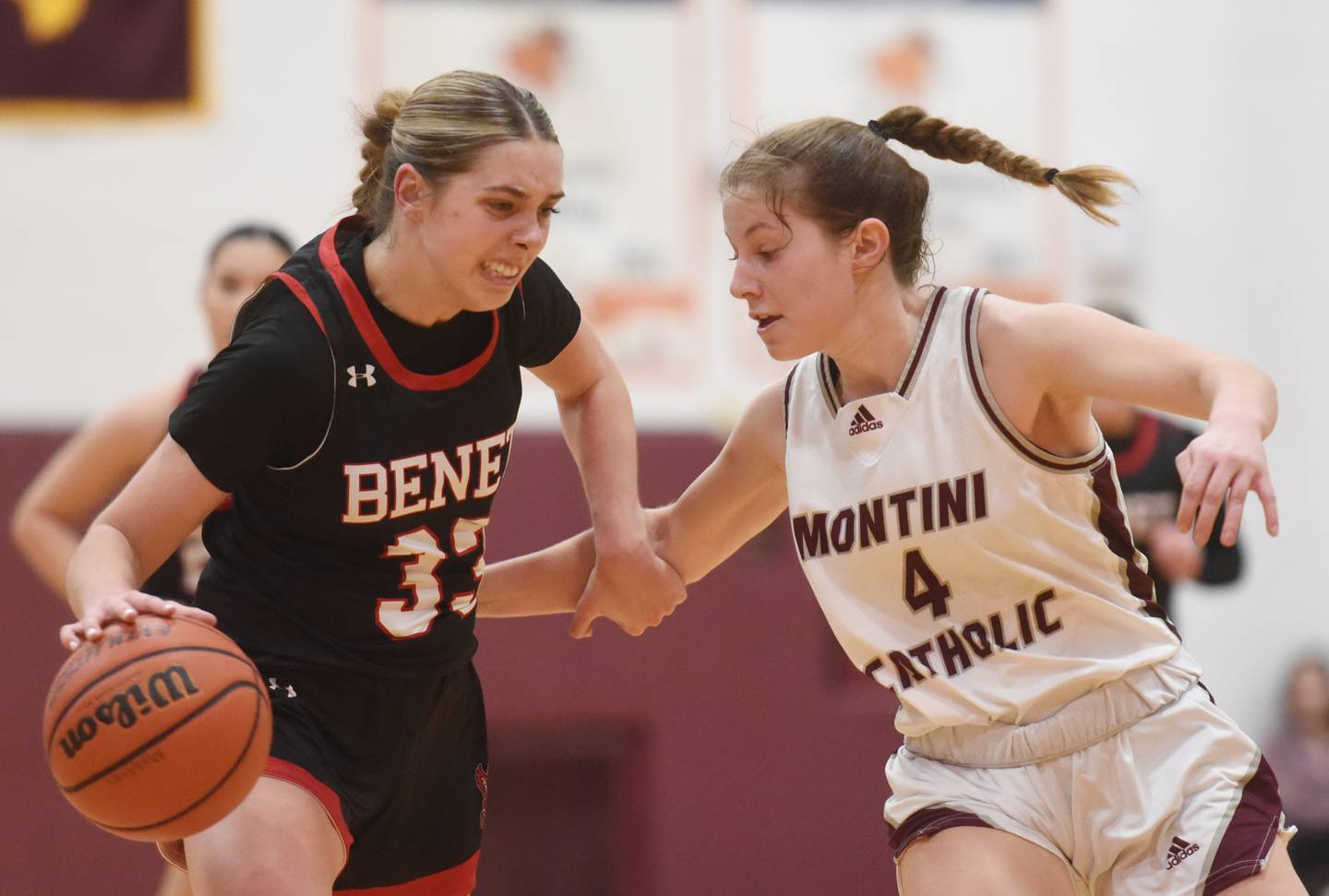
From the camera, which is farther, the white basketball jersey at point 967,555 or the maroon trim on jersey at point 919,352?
the maroon trim on jersey at point 919,352

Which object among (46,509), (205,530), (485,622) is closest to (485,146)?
(205,530)

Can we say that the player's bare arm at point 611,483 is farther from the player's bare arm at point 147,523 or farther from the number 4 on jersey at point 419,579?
the player's bare arm at point 147,523

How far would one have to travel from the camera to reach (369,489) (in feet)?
9.50

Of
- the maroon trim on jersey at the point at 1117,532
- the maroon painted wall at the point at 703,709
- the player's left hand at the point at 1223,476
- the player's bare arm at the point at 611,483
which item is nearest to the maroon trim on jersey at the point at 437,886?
the player's bare arm at the point at 611,483

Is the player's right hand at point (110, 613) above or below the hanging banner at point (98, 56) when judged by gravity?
below

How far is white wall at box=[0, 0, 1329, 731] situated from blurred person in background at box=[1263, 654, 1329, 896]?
262mm

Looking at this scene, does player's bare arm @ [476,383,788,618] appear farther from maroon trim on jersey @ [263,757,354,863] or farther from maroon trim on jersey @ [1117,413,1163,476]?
maroon trim on jersey @ [1117,413,1163,476]

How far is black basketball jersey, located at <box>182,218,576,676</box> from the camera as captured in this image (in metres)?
2.88

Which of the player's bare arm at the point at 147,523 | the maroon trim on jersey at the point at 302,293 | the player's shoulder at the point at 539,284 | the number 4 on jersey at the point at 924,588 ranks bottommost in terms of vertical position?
the number 4 on jersey at the point at 924,588

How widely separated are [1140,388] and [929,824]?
34.2 inches

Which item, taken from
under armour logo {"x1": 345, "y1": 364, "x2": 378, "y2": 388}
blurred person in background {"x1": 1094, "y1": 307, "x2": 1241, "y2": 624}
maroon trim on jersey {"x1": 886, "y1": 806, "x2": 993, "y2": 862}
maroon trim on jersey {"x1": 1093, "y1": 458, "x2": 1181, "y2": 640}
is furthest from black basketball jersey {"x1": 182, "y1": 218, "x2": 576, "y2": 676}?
blurred person in background {"x1": 1094, "y1": 307, "x2": 1241, "y2": 624}

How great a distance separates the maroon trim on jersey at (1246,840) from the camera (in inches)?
104

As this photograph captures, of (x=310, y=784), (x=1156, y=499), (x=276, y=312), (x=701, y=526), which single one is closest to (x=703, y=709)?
(x=1156, y=499)

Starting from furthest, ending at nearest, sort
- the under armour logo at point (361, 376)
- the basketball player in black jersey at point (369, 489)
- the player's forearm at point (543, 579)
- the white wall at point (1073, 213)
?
the white wall at point (1073, 213)
the player's forearm at point (543, 579)
the under armour logo at point (361, 376)
the basketball player in black jersey at point (369, 489)
